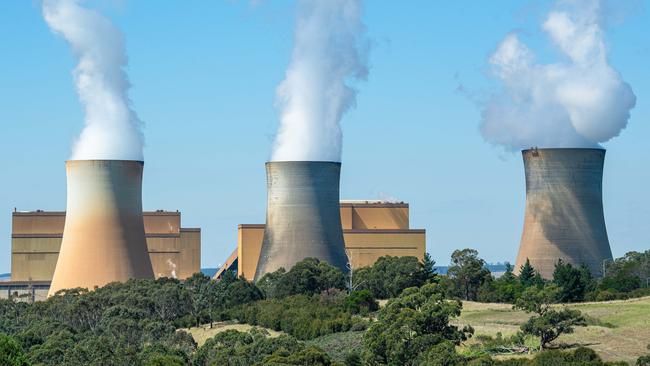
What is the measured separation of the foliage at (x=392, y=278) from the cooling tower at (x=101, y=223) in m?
9.34

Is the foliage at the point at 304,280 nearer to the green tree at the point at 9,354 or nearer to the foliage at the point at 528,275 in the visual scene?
the foliage at the point at 528,275

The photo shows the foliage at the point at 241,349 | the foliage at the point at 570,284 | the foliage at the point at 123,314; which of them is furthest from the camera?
the foliage at the point at 570,284

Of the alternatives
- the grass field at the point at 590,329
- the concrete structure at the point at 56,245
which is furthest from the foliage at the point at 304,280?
the concrete structure at the point at 56,245

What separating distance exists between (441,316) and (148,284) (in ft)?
63.9

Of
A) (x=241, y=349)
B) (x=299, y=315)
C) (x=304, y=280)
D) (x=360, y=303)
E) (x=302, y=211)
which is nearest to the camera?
(x=241, y=349)

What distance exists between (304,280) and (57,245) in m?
22.3

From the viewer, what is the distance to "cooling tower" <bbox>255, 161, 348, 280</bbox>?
57.4 m

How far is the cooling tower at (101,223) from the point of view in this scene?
53562 mm

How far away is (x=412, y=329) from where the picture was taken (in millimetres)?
38344

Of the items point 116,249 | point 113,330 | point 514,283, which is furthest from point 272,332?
point 514,283

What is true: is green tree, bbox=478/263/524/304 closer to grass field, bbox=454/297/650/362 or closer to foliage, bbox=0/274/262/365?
grass field, bbox=454/297/650/362

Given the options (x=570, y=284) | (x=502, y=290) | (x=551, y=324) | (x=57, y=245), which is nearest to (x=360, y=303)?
(x=570, y=284)

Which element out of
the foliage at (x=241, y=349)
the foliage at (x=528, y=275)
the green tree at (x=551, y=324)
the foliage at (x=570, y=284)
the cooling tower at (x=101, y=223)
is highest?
the cooling tower at (x=101, y=223)

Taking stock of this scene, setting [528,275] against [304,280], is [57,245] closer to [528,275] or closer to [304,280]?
[304,280]
